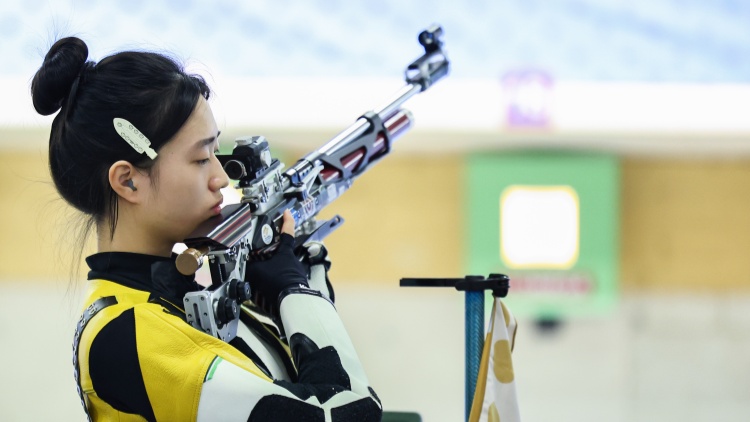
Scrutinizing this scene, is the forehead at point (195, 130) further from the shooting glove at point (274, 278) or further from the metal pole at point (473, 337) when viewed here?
the metal pole at point (473, 337)

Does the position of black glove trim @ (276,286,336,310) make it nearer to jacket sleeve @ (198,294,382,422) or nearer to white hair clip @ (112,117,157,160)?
jacket sleeve @ (198,294,382,422)

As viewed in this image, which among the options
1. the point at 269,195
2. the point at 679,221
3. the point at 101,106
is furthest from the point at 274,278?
the point at 679,221

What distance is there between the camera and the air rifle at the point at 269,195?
778 mm

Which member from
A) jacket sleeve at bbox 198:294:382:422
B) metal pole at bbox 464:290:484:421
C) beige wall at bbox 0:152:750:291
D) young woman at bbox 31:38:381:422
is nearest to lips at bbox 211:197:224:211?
young woman at bbox 31:38:381:422

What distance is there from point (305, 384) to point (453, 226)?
1.46 metres

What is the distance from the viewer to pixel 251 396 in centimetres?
70

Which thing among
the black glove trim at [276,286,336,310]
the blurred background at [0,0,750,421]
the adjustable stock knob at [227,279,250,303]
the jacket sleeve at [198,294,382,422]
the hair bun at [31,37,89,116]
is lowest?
the jacket sleeve at [198,294,382,422]

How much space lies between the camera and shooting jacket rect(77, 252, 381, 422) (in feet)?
2.31

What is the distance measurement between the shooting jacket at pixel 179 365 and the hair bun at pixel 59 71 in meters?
0.14

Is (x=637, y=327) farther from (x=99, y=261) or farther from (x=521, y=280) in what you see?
(x=99, y=261)

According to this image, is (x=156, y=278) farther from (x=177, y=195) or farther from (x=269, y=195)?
(x=269, y=195)

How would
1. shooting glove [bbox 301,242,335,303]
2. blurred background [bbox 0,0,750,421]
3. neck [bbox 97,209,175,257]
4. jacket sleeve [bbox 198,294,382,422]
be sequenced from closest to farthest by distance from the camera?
jacket sleeve [bbox 198,294,382,422] < neck [bbox 97,209,175,257] < shooting glove [bbox 301,242,335,303] < blurred background [bbox 0,0,750,421]

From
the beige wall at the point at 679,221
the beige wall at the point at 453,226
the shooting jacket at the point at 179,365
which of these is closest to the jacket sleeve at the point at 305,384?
the shooting jacket at the point at 179,365

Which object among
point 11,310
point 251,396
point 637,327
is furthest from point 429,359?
point 251,396
